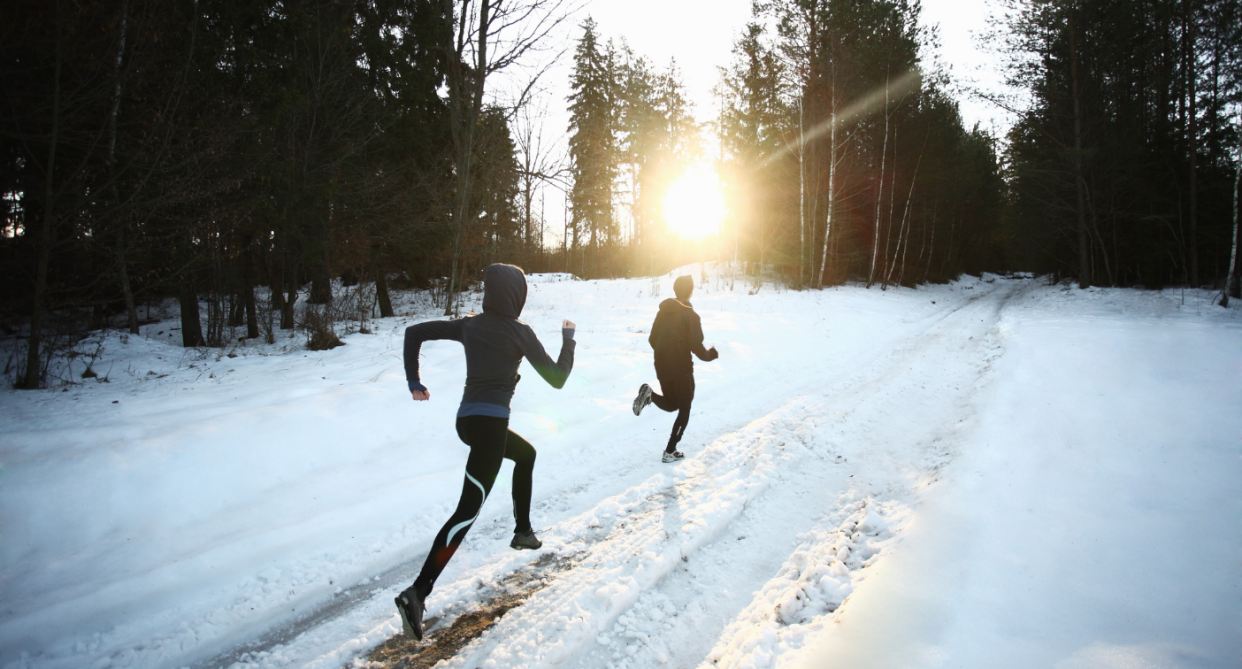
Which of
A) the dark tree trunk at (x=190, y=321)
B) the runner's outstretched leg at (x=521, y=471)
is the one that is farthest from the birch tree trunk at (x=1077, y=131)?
the dark tree trunk at (x=190, y=321)

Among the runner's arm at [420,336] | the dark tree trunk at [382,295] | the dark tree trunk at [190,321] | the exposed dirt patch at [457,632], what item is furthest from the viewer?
the dark tree trunk at [382,295]

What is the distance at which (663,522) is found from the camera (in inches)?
149

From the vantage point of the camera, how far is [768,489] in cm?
430

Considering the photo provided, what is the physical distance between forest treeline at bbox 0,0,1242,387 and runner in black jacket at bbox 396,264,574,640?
8.28 m

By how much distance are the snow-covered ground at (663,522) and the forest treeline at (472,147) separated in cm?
371

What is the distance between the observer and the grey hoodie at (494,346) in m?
3.06

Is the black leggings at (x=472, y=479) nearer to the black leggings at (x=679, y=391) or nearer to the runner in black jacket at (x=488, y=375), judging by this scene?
the runner in black jacket at (x=488, y=375)

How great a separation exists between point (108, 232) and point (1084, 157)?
2840 centimetres

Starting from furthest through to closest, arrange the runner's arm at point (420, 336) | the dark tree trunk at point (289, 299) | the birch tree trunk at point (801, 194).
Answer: the birch tree trunk at point (801, 194), the dark tree trunk at point (289, 299), the runner's arm at point (420, 336)

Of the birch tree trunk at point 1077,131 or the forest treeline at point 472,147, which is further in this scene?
the birch tree trunk at point 1077,131

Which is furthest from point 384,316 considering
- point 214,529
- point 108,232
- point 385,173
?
point 214,529

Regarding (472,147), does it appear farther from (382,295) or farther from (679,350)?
(679,350)

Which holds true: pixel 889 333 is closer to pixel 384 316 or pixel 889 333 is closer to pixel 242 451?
pixel 242 451

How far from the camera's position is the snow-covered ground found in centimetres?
256
